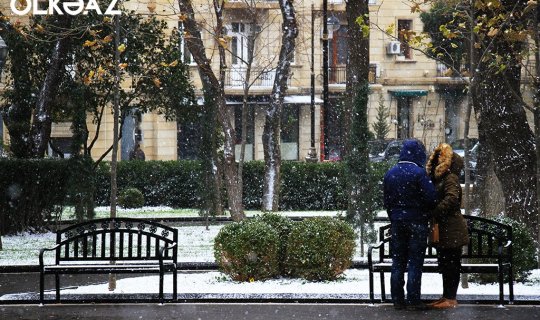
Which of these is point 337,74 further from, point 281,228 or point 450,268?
point 450,268

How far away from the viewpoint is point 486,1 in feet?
45.8

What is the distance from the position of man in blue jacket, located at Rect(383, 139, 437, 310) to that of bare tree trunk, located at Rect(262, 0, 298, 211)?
48.9 feet

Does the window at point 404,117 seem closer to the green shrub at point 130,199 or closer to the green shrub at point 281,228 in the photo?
the green shrub at point 130,199

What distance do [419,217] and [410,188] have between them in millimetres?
317

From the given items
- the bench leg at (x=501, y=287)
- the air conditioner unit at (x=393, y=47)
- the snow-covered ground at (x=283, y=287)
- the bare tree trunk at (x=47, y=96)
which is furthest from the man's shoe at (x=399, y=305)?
the air conditioner unit at (x=393, y=47)

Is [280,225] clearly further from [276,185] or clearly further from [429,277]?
[276,185]

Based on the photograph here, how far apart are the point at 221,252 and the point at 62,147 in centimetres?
3366

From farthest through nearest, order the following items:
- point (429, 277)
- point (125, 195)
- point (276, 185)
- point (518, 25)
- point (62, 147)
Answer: point (62, 147), point (125, 195), point (276, 185), point (518, 25), point (429, 277)

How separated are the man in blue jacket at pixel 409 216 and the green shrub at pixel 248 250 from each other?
2288 mm

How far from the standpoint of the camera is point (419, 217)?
11.2 m

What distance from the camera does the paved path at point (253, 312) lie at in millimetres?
11062

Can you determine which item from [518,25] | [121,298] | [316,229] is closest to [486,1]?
[518,25]

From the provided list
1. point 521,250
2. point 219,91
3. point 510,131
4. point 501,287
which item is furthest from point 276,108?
point 501,287

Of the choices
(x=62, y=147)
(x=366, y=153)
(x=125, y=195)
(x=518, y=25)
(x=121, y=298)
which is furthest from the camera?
(x=62, y=147)
